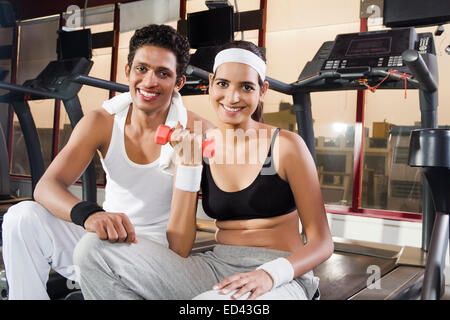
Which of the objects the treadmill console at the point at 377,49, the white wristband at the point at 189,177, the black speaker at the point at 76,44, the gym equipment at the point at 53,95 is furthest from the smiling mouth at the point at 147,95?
the black speaker at the point at 76,44

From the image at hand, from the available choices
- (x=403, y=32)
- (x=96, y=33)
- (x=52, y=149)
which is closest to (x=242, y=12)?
(x=96, y=33)

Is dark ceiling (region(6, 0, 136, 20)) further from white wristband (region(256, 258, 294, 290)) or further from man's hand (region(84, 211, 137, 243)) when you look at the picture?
white wristband (region(256, 258, 294, 290))

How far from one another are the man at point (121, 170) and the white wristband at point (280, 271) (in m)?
0.56

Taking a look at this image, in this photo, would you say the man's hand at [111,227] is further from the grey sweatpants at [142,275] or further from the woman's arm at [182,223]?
the woman's arm at [182,223]

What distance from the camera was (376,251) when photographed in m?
2.52

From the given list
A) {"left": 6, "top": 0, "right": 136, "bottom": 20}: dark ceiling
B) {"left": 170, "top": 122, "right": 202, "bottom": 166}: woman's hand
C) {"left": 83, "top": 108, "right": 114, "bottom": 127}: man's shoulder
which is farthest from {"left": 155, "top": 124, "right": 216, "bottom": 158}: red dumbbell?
{"left": 6, "top": 0, "right": 136, "bottom": 20}: dark ceiling

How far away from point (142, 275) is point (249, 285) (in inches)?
10.8

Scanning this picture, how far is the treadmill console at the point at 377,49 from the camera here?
2305 millimetres

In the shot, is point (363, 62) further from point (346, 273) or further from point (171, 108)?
point (171, 108)

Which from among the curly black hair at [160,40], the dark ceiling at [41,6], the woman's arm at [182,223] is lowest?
the woman's arm at [182,223]

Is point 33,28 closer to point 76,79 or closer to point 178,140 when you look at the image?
point 76,79

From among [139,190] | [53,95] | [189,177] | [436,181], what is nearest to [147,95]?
[139,190]

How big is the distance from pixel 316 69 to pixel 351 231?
2.03m

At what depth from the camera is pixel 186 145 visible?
3.95ft
